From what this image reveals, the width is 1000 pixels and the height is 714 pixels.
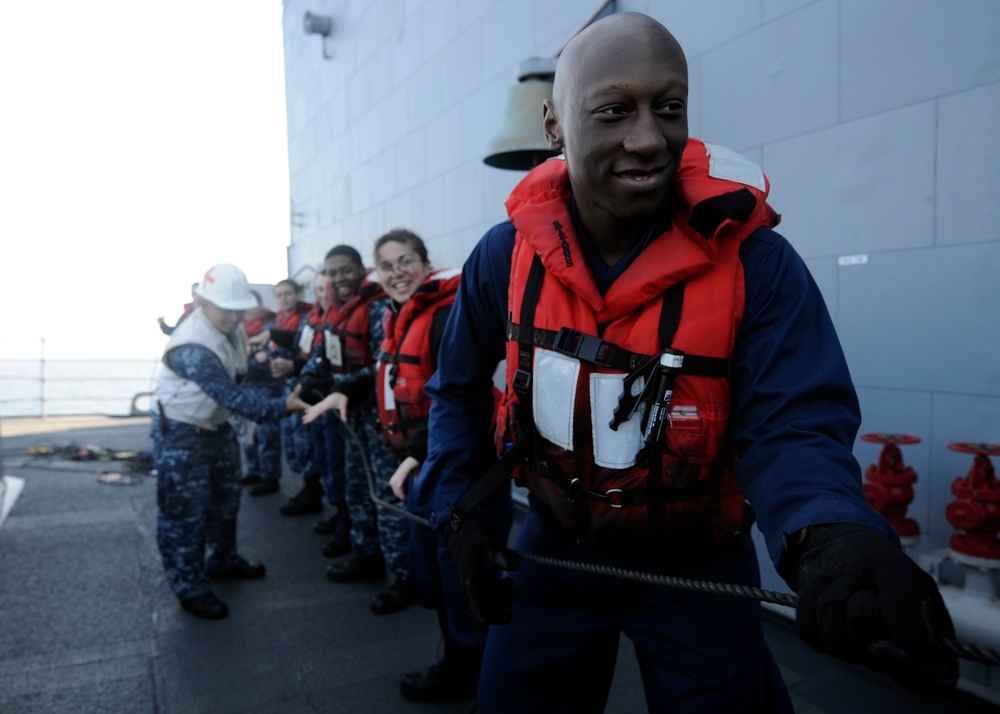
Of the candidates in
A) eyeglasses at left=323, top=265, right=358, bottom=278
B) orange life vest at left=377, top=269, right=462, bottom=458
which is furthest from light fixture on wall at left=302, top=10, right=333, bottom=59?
orange life vest at left=377, top=269, right=462, bottom=458

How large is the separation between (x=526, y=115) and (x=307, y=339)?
3.41 metres

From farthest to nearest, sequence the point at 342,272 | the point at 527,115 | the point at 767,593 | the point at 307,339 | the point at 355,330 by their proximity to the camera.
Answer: the point at 307,339 → the point at 342,272 → the point at 355,330 → the point at 527,115 → the point at 767,593

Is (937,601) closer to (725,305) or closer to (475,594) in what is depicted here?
(725,305)

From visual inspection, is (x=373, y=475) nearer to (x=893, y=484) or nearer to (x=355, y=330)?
(x=355, y=330)

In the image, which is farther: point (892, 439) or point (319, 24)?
point (319, 24)

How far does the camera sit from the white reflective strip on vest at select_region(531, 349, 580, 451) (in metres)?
1.45

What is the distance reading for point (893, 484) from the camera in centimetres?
255

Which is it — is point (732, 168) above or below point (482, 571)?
above

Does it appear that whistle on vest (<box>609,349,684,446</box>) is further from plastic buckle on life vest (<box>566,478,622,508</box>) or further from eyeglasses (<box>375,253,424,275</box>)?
eyeglasses (<box>375,253,424,275</box>)

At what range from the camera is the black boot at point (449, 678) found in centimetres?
294

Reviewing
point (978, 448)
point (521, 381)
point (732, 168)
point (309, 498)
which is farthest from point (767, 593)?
point (309, 498)

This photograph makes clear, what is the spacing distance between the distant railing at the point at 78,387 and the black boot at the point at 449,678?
38.7 feet

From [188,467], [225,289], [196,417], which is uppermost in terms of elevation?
[225,289]

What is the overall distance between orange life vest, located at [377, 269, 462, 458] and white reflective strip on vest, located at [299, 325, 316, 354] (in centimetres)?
274
